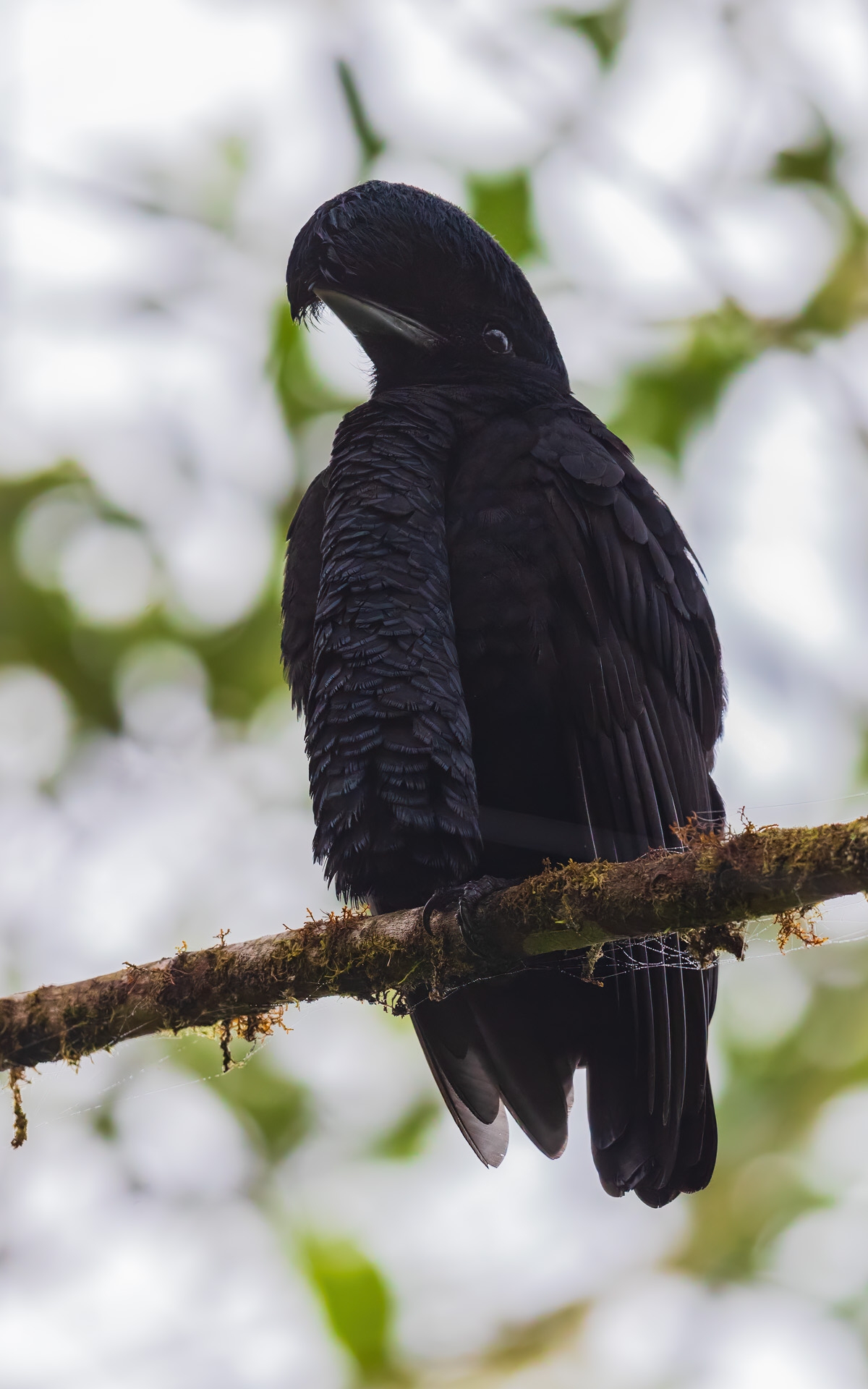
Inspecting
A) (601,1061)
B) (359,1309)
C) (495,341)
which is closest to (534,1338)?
(359,1309)

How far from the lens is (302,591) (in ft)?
12.7

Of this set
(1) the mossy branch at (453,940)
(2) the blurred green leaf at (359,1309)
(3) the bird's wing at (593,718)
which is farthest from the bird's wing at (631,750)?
(2) the blurred green leaf at (359,1309)

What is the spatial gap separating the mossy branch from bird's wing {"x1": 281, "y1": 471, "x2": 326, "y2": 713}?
0.95 metres

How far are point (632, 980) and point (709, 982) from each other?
0.38m

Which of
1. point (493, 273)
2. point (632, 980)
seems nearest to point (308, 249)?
point (493, 273)

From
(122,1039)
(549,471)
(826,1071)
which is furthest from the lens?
(826,1071)

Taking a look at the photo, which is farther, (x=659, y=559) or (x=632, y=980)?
(x=659, y=559)

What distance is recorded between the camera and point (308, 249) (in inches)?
161

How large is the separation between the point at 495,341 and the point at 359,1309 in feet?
14.2

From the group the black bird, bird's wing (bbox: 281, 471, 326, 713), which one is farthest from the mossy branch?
bird's wing (bbox: 281, 471, 326, 713)

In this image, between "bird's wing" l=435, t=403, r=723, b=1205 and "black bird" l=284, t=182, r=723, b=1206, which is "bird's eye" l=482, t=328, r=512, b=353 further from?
"bird's wing" l=435, t=403, r=723, b=1205

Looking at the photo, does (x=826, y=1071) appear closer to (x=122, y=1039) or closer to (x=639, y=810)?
(x=639, y=810)

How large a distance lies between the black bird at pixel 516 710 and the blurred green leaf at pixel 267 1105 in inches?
134

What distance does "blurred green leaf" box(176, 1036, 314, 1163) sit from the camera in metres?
6.98
